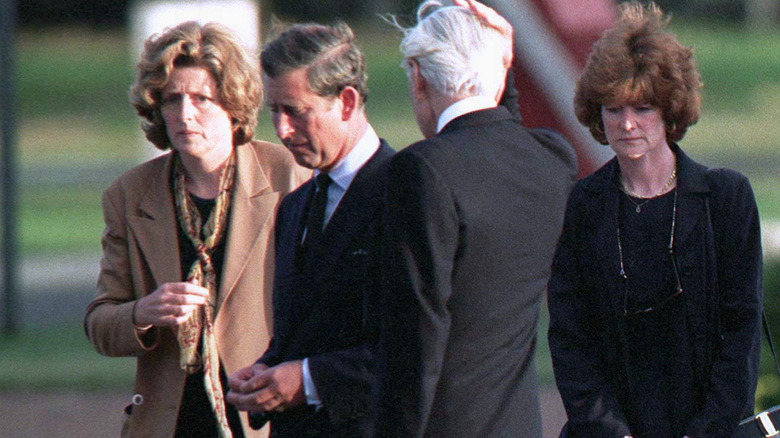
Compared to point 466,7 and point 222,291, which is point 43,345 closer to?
point 222,291

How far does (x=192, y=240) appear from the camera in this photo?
3.69 metres

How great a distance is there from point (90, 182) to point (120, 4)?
70.8ft

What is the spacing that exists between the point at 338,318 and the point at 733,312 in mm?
941

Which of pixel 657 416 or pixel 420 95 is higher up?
pixel 420 95

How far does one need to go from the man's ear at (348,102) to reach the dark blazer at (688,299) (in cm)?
58

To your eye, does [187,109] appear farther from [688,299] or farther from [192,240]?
[688,299]

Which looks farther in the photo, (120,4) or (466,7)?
(120,4)

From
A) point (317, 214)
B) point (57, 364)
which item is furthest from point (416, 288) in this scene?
point (57, 364)

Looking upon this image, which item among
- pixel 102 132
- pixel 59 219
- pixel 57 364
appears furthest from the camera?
pixel 102 132

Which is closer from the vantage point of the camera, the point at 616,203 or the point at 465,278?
the point at 465,278

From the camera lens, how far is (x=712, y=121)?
35531mm

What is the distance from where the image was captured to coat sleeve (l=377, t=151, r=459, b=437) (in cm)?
285

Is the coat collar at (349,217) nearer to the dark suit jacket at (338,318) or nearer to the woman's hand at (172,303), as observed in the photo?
the dark suit jacket at (338,318)

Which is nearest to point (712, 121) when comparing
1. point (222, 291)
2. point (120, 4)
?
point (120, 4)
